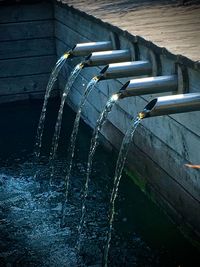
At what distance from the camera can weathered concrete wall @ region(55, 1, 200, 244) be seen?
473cm

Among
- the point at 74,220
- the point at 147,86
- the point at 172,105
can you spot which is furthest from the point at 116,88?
the point at 172,105

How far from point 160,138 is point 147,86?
3.54ft

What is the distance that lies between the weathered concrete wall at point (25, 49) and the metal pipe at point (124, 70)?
4111 millimetres

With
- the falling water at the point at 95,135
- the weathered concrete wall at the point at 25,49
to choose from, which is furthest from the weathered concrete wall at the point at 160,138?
the weathered concrete wall at the point at 25,49

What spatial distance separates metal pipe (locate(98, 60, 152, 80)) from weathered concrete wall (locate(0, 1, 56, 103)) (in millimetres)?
4111

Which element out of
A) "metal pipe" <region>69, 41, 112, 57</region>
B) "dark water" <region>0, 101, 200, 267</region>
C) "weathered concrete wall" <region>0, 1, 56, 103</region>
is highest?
"metal pipe" <region>69, 41, 112, 57</region>

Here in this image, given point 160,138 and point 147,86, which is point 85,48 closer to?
point 160,138

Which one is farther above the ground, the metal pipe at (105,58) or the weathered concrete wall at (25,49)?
the metal pipe at (105,58)

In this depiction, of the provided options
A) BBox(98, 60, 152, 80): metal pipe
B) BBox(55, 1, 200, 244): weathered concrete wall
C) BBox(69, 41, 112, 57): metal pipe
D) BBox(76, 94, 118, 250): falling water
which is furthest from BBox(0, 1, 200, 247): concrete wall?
BBox(76, 94, 118, 250): falling water

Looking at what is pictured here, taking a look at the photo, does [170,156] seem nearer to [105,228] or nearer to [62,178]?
[105,228]

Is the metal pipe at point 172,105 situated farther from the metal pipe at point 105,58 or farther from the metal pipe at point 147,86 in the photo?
the metal pipe at point 105,58

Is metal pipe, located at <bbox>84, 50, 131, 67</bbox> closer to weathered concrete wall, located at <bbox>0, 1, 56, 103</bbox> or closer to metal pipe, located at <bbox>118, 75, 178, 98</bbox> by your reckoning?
metal pipe, located at <bbox>118, 75, 178, 98</bbox>

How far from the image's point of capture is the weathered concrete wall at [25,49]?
8.70 metres

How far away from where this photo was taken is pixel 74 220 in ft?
18.0
